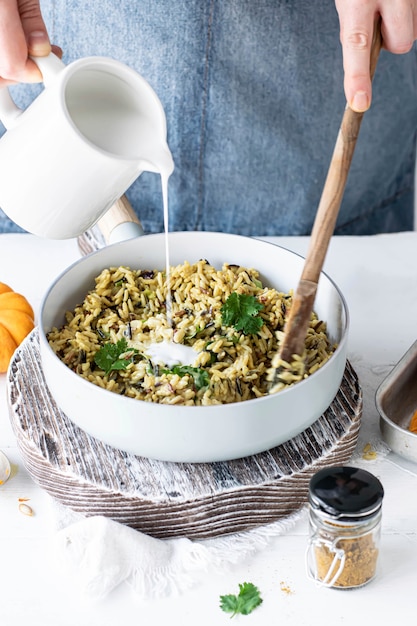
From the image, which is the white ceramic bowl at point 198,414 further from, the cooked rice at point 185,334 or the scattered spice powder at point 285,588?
the scattered spice powder at point 285,588

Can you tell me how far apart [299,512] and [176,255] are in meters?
0.61

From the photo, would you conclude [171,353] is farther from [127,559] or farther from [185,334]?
[127,559]

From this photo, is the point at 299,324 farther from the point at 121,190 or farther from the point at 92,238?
the point at 92,238

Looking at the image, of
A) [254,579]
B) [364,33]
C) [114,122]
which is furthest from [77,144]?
[254,579]

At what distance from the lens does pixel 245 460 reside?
58.7 inches

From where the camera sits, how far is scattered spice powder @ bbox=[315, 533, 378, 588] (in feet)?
4.35

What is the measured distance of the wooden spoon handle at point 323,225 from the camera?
1.37m

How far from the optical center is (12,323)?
6.06 feet

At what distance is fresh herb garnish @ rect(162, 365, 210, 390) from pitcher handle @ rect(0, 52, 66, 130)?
1.65 ft

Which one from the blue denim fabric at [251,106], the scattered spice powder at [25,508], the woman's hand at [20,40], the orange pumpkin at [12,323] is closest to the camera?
the woman's hand at [20,40]

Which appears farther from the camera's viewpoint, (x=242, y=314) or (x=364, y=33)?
(x=242, y=314)

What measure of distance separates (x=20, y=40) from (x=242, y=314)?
62cm

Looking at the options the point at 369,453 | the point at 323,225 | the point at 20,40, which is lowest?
the point at 369,453

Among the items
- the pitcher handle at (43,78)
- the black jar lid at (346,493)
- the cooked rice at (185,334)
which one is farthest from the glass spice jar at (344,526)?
the pitcher handle at (43,78)
